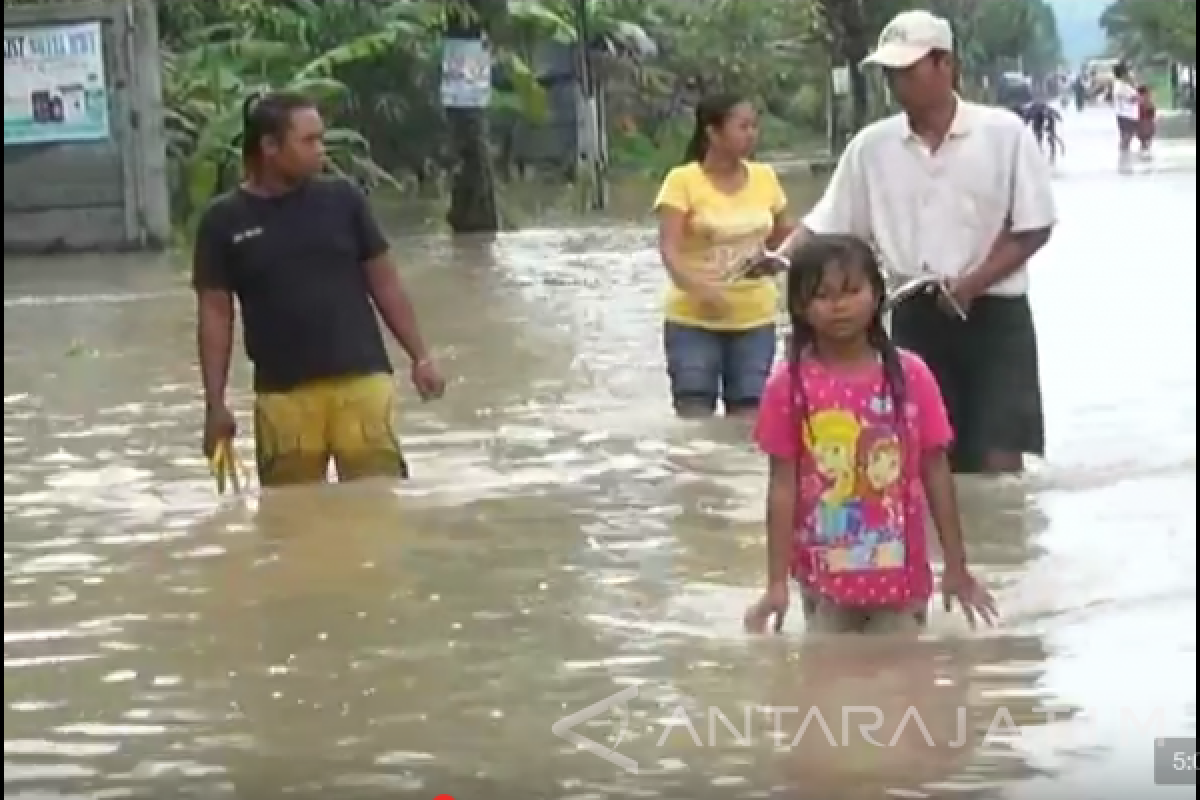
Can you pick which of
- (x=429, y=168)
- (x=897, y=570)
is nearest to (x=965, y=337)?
(x=897, y=570)

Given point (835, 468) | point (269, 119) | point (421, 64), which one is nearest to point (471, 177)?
point (421, 64)

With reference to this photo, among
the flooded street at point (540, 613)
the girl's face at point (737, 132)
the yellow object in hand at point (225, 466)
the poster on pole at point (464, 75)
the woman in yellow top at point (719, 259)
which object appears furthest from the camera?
the poster on pole at point (464, 75)

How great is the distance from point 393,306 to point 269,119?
0.71m

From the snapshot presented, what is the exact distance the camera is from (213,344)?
8.25m

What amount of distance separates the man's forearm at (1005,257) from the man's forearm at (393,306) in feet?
5.37

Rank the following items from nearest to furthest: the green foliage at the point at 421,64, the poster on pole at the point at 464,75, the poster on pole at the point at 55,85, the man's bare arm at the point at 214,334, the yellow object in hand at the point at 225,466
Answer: the man's bare arm at the point at 214,334 → the yellow object in hand at the point at 225,466 → the poster on pole at the point at 55,85 → the poster on pole at the point at 464,75 → the green foliage at the point at 421,64

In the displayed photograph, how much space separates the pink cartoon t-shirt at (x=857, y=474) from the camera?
19.9ft

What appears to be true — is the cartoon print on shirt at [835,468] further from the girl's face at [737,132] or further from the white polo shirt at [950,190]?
the girl's face at [737,132]

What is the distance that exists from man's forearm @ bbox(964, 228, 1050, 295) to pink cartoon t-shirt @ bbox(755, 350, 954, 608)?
2187mm

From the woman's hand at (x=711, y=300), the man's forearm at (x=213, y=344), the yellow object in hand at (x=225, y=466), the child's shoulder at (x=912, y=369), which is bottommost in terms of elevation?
the yellow object in hand at (x=225, y=466)

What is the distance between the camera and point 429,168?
32.7 m

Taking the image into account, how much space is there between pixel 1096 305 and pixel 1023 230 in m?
6.64

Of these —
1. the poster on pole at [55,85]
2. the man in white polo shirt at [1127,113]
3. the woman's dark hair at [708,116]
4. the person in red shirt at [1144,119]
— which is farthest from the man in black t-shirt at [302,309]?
the person in red shirt at [1144,119]

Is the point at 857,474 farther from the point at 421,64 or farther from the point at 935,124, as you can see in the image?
the point at 421,64
